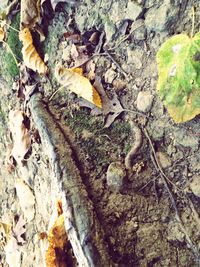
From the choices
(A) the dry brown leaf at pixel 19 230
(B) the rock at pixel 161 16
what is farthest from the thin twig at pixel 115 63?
(A) the dry brown leaf at pixel 19 230

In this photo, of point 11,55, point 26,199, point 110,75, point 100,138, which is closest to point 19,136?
point 26,199

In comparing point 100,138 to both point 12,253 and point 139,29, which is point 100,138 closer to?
point 139,29

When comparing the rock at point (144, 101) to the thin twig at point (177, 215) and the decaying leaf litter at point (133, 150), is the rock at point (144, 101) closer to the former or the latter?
the decaying leaf litter at point (133, 150)

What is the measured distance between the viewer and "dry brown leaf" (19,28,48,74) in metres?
2.88

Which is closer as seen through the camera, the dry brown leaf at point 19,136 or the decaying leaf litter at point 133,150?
the decaying leaf litter at point 133,150

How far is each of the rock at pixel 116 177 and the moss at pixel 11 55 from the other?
1236 mm

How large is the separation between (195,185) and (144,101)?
21.2 inches

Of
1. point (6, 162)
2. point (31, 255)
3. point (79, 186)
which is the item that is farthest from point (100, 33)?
point (31, 255)

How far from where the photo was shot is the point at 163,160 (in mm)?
2305

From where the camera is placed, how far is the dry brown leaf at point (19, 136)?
2.94 meters

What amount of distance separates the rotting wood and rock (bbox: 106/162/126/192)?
0.15 metres

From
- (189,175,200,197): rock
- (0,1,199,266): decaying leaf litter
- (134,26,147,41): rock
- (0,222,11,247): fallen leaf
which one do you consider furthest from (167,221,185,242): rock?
(0,222,11,247): fallen leaf

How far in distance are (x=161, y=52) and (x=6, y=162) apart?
1.70m

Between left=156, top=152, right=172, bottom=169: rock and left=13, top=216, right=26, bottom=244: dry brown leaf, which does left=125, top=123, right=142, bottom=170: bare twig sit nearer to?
left=156, top=152, right=172, bottom=169: rock
